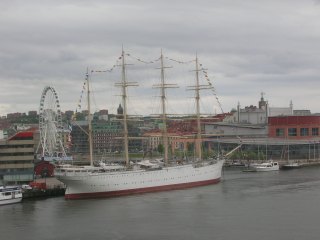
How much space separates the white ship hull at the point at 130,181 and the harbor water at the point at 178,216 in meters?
1.48

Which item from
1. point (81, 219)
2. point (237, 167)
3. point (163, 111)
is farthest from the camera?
point (237, 167)

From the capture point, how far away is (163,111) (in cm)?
6303

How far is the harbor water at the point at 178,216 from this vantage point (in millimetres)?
32562

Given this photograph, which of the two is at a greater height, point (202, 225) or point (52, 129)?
point (52, 129)

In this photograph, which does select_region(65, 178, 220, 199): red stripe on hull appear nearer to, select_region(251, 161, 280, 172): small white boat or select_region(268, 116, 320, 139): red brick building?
select_region(251, 161, 280, 172): small white boat

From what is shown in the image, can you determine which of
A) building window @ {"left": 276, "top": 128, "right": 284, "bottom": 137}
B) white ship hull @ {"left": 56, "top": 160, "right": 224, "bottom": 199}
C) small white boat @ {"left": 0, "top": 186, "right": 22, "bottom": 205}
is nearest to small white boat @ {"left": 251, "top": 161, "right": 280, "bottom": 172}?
white ship hull @ {"left": 56, "top": 160, "right": 224, "bottom": 199}

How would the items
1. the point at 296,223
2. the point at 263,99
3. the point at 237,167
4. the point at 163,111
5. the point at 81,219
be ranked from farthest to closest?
1. the point at 263,99
2. the point at 237,167
3. the point at 163,111
4. the point at 81,219
5. the point at 296,223

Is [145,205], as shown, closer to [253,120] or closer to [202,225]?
[202,225]

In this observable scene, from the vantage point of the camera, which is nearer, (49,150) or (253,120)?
(49,150)

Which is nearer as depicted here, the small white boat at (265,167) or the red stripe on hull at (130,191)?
the red stripe on hull at (130,191)

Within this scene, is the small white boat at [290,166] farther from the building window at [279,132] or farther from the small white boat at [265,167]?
the building window at [279,132]

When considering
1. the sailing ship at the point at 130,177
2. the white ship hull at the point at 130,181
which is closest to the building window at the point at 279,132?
the sailing ship at the point at 130,177

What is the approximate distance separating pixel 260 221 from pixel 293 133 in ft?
213

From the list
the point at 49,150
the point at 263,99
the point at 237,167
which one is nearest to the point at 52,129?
the point at 49,150
